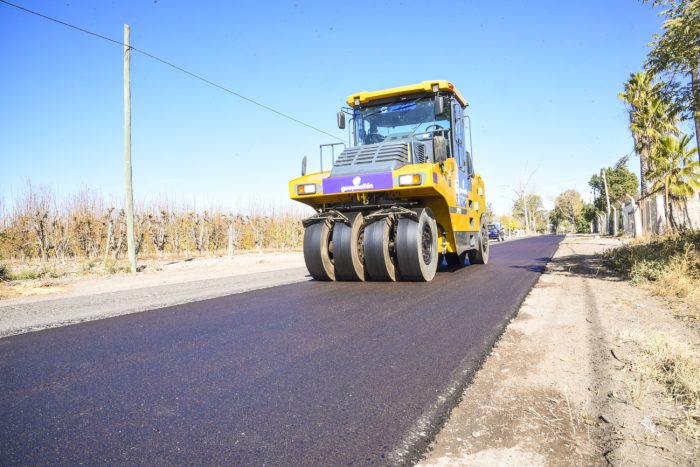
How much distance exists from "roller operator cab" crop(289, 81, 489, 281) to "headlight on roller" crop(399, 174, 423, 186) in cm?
2

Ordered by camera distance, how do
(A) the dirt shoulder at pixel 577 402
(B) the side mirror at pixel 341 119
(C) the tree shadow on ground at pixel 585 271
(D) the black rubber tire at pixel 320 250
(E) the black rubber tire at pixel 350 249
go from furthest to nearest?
1. (B) the side mirror at pixel 341 119
2. (C) the tree shadow on ground at pixel 585 271
3. (D) the black rubber tire at pixel 320 250
4. (E) the black rubber tire at pixel 350 249
5. (A) the dirt shoulder at pixel 577 402

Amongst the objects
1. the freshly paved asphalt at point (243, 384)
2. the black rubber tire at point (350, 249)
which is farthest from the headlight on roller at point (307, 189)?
the freshly paved asphalt at point (243, 384)

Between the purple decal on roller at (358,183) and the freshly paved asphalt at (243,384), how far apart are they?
2418 millimetres

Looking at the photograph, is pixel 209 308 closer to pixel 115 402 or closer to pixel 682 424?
pixel 115 402

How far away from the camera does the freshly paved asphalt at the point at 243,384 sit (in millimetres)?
1921

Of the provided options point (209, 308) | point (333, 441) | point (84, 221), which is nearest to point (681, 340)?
point (333, 441)

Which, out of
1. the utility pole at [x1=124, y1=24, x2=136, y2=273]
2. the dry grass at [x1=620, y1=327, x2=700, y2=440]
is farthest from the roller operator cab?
the utility pole at [x1=124, y1=24, x2=136, y2=273]

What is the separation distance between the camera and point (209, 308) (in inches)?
216

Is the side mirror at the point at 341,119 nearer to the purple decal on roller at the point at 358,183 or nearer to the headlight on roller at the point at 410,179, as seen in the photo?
the purple decal on roller at the point at 358,183

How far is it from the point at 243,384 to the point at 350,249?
4.69 metres

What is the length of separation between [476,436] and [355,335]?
1916 millimetres

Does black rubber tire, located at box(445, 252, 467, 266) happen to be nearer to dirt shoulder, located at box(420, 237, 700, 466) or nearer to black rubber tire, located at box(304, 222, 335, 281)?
black rubber tire, located at box(304, 222, 335, 281)

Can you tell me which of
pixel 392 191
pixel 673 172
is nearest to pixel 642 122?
pixel 673 172

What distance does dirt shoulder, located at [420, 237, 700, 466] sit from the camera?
72.2 inches
